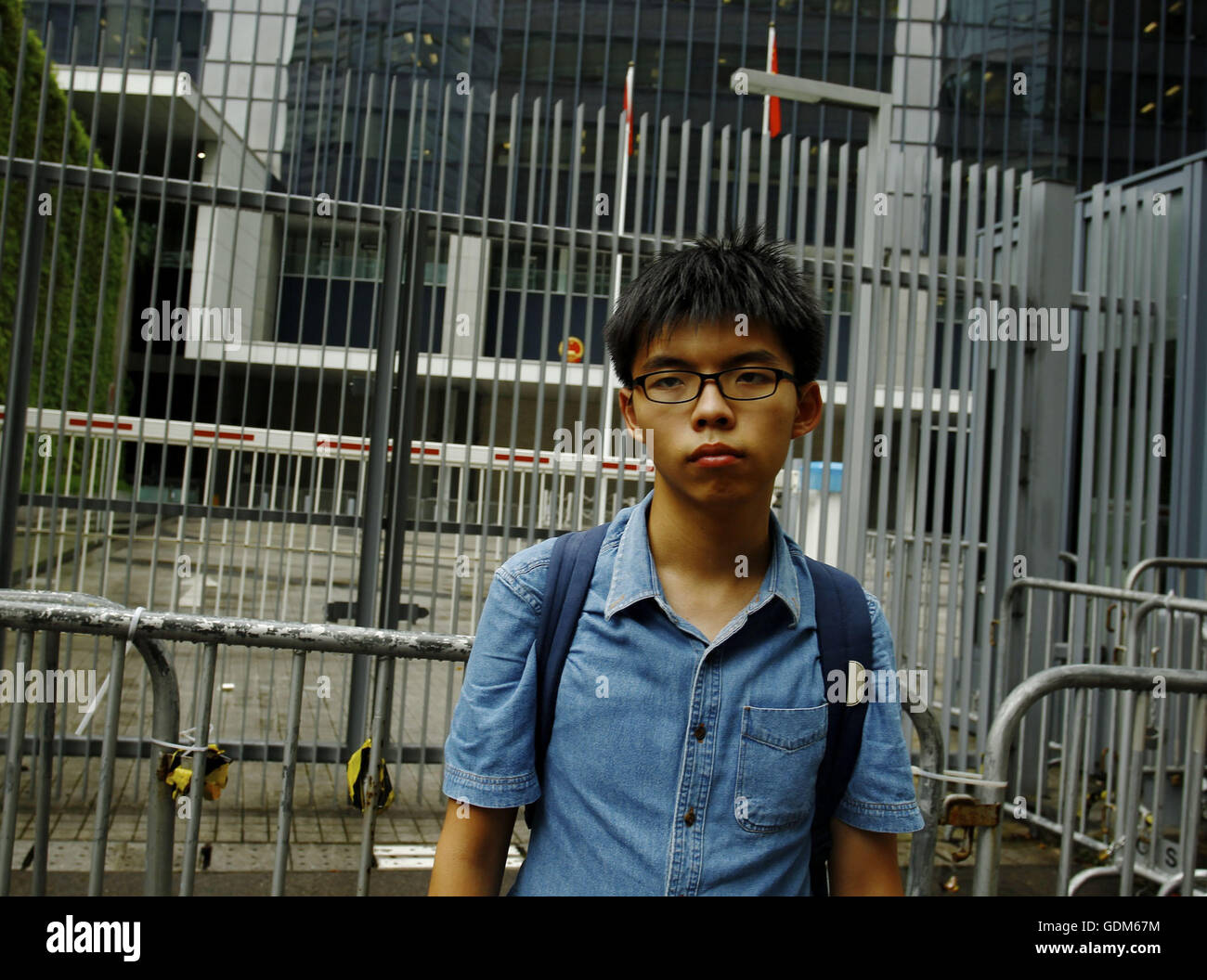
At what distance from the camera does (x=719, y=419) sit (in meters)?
1.52

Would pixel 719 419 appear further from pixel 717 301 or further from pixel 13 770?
pixel 13 770

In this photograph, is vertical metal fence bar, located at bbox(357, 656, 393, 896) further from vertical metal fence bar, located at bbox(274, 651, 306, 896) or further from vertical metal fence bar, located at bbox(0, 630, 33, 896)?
vertical metal fence bar, located at bbox(0, 630, 33, 896)

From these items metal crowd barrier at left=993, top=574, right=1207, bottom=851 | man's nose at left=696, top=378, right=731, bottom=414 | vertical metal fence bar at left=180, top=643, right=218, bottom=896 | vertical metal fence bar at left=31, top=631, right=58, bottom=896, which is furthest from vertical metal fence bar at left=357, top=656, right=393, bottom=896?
metal crowd barrier at left=993, top=574, right=1207, bottom=851

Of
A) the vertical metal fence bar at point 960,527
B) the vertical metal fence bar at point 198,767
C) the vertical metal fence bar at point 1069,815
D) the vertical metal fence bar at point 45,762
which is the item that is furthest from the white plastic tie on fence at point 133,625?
the vertical metal fence bar at point 960,527

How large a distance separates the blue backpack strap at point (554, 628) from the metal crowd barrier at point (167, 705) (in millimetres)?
984

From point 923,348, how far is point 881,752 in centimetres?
480

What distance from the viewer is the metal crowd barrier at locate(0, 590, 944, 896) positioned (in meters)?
2.43

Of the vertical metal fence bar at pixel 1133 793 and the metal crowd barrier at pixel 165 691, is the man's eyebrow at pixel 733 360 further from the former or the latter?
the vertical metal fence bar at pixel 1133 793

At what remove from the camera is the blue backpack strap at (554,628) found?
5.12 feet

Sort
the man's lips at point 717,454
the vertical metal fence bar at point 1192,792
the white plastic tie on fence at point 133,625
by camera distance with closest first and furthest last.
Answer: the man's lips at point 717,454 < the white plastic tie on fence at point 133,625 < the vertical metal fence bar at point 1192,792

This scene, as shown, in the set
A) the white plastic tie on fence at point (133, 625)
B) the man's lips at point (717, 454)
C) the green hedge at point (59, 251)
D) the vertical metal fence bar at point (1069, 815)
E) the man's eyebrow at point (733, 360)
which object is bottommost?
the vertical metal fence bar at point (1069, 815)
